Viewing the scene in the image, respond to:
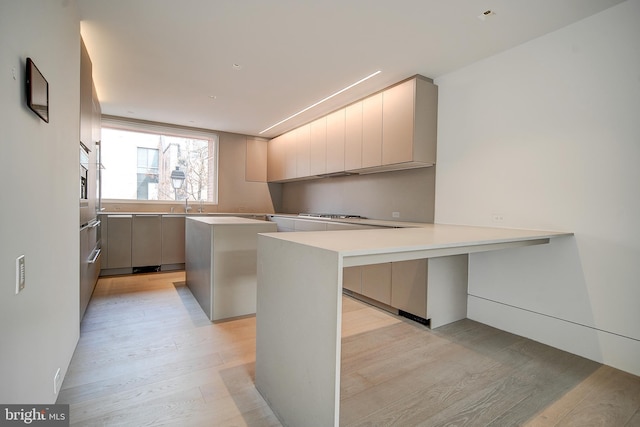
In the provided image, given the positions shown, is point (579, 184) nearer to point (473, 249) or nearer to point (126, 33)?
point (473, 249)

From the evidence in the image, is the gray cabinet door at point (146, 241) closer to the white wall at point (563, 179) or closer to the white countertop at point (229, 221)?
the white countertop at point (229, 221)

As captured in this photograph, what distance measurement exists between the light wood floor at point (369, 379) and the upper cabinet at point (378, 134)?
1758 mm

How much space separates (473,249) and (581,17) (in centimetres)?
194

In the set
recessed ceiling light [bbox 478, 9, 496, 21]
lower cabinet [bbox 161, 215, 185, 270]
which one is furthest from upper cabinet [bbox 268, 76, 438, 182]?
lower cabinet [bbox 161, 215, 185, 270]

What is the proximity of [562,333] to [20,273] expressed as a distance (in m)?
3.27

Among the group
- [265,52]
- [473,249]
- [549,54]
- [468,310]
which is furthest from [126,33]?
[468,310]

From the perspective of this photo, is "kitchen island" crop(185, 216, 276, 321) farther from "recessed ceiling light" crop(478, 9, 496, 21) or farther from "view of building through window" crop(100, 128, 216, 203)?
"view of building through window" crop(100, 128, 216, 203)

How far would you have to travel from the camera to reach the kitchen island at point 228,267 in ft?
9.08

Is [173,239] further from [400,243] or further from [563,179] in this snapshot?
[563,179]

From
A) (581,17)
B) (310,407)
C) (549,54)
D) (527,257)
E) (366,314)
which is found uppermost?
(581,17)

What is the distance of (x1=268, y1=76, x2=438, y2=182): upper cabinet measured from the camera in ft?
10.4

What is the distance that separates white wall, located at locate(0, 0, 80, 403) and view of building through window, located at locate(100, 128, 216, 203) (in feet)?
10.6

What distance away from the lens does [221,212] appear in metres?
5.64

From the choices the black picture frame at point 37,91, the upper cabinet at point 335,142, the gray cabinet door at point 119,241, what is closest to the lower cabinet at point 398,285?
the upper cabinet at point 335,142
